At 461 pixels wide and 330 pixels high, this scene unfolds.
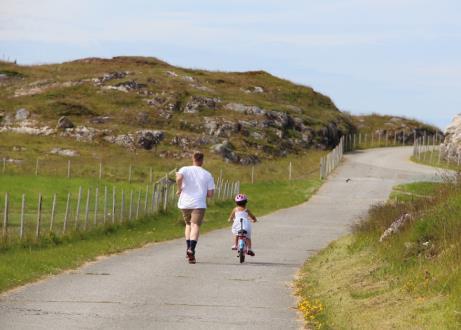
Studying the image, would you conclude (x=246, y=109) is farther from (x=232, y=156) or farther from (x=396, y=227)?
(x=396, y=227)

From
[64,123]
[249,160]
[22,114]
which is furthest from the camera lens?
[22,114]

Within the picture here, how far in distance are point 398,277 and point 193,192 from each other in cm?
641

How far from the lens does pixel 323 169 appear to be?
66.2 meters

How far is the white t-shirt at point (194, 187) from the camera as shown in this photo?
18422mm

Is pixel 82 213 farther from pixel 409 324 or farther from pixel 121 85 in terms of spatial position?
pixel 121 85

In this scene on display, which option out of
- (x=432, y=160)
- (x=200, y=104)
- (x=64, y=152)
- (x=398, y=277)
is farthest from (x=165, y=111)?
(x=398, y=277)

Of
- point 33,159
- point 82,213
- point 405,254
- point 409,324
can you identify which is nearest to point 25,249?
point 405,254

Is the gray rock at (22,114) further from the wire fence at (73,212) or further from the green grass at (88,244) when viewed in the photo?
the green grass at (88,244)

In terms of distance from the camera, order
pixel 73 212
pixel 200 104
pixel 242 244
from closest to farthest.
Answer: pixel 242 244, pixel 73 212, pixel 200 104

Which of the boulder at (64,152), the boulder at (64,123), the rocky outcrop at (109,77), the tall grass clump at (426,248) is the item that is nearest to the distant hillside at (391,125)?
the rocky outcrop at (109,77)

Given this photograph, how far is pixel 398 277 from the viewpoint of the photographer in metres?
13.1

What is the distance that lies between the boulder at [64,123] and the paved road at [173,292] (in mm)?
52374

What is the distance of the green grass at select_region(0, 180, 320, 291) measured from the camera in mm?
16034

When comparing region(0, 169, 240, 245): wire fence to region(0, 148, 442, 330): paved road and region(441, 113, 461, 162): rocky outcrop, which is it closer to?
region(0, 148, 442, 330): paved road
